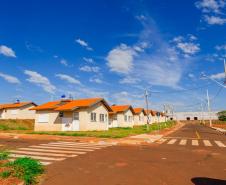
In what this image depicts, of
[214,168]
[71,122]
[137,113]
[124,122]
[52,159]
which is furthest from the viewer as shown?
[137,113]

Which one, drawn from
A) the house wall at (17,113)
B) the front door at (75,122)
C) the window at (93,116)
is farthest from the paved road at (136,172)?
the house wall at (17,113)

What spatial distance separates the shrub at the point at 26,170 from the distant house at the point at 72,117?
21464 millimetres

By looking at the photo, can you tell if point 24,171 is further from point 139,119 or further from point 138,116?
point 139,119

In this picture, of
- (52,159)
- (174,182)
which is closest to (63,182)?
(174,182)

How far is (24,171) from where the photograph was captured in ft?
21.4

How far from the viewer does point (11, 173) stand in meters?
6.44

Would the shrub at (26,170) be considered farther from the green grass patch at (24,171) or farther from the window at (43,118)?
the window at (43,118)

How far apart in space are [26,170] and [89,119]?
23.9 m

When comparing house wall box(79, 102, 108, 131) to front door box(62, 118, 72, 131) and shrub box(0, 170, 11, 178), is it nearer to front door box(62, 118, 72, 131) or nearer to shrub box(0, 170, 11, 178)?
front door box(62, 118, 72, 131)

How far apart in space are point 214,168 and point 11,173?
6.83 metres

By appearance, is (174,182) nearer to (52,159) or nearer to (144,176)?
(144,176)

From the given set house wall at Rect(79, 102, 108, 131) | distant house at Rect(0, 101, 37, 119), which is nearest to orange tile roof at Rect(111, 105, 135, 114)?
house wall at Rect(79, 102, 108, 131)

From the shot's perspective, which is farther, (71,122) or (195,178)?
(71,122)

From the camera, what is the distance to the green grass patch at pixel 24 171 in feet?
20.4
